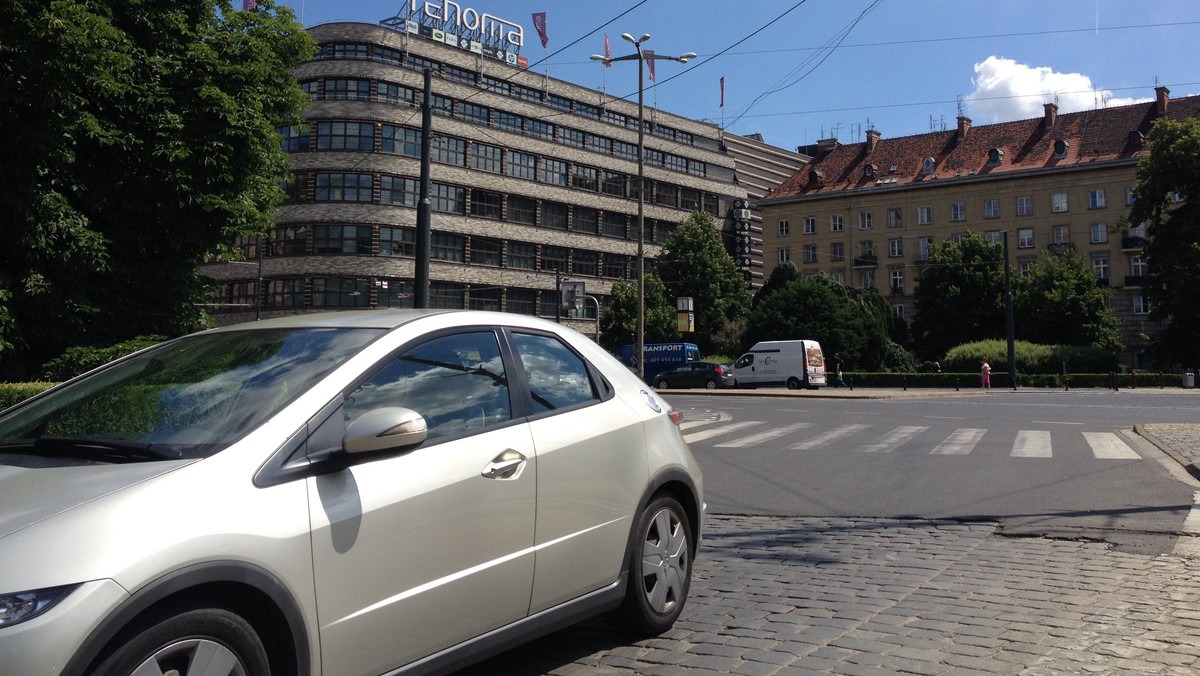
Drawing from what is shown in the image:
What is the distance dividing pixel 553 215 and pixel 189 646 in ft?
229

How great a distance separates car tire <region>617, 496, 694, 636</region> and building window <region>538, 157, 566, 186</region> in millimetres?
66756

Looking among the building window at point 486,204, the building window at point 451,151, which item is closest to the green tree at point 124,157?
the building window at point 451,151

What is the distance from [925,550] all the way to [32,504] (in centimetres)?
593

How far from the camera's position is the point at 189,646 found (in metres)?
2.58

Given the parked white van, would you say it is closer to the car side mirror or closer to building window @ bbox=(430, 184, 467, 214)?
building window @ bbox=(430, 184, 467, 214)

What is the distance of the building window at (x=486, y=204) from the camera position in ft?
216

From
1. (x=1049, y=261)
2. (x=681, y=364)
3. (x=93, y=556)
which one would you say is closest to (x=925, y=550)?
(x=93, y=556)

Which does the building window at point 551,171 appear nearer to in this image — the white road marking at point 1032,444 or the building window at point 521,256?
the building window at point 521,256

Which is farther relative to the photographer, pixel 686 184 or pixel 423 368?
pixel 686 184

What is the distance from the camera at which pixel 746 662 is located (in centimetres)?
Result: 418

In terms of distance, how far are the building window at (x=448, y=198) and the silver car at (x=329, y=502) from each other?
6023 cm

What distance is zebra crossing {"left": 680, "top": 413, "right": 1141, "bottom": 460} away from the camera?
45.8 ft

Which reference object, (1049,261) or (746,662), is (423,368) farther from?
(1049,261)

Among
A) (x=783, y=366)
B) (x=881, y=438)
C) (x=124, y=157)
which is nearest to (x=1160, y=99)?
(x=783, y=366)
